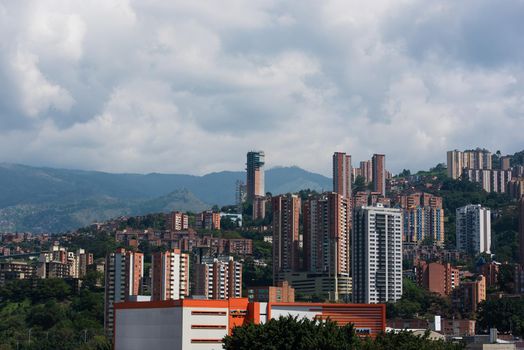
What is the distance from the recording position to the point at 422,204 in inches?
6156

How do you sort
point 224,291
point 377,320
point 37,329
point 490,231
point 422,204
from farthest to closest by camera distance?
1. point 422,204
2. point 490,231
3. point 224,291
4. point 37,329
5. point 377,320

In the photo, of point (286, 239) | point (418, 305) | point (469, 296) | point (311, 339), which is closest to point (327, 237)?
point (286, 239)

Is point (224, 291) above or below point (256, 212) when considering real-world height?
below

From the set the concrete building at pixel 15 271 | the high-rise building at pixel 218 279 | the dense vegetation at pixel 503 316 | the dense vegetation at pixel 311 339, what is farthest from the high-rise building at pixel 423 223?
the dense vegetation at pixel 311 339

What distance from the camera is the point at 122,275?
347 ft

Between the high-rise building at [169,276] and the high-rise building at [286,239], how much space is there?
18813mm

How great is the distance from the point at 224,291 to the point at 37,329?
1865 centimetres

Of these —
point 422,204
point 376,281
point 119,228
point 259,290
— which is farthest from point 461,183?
point 259,290

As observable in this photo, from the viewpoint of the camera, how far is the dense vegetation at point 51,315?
9225 cm

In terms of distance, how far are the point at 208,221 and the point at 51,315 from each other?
63097mm

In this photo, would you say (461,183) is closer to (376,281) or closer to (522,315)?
(376,281)

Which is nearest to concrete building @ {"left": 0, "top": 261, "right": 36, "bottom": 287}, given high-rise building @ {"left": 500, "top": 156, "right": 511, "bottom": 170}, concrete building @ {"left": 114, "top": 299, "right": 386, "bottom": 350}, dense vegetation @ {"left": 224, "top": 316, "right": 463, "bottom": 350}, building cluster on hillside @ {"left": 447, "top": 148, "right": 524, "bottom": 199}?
building cluster on hillside @ {"left": 447, "top": 148, "right": 524, "bottom": 199}

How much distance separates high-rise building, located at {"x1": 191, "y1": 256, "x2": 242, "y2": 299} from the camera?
4338 inches

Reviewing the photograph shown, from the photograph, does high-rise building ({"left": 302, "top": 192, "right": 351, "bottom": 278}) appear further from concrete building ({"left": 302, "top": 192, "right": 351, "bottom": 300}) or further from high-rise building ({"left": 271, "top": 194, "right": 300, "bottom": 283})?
high-rise building ({"left": 271, "top": 194, "right": 300, "bottom": 283})
